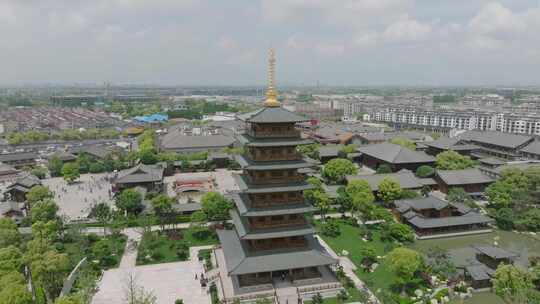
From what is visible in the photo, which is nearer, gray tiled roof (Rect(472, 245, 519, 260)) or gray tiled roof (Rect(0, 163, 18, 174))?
gray tiled roof (Rect(472, 245, 519, 260))

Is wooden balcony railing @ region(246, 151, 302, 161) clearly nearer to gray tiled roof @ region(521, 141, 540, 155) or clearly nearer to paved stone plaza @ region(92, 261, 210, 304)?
paved stone plaza @ region(92, 261, 210, 304)

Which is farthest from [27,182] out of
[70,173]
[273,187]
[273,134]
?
[273,134]

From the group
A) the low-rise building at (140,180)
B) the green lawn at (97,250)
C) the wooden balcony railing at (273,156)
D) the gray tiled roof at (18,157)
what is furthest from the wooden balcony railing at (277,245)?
the gray tiled roof at (18,157)

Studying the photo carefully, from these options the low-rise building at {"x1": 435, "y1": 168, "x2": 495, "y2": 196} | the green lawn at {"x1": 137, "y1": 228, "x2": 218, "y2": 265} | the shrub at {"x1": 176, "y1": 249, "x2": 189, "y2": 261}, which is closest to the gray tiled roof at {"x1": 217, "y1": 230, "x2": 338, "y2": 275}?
the shrub at {"x1": 176, "y1": 249, "x2": 189, "y2": 261}

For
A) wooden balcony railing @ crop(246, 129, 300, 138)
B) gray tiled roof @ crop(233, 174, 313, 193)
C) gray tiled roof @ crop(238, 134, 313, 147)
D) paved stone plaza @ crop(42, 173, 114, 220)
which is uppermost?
wooden balcony railing @ crop(246, 129, 300, 138)

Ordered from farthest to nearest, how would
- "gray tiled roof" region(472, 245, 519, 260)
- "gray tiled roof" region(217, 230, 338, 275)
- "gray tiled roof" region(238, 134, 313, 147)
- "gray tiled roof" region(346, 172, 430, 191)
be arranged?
"gray tiled roof" region(346, 172, 430, 191), "gray tiled roof" region(472, 245, 519, 260), "gray tiled roof" region(217, 230, 338, 275), "gray tiled roof" region(238, 134, 313, 147)

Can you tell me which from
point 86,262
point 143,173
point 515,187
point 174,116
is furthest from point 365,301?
point 174,116

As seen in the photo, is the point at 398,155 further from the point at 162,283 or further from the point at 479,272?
the point at 162,283

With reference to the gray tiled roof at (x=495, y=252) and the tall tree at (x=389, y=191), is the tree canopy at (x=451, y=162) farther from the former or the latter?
the gray tiled roof at (x=495, y=252)
